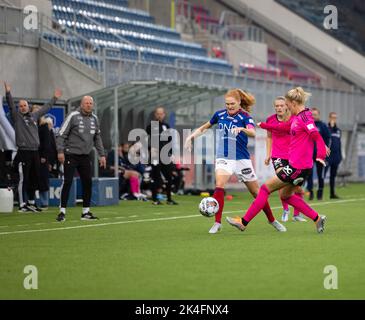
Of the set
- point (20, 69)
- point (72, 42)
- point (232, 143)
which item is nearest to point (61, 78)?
point (20, 69)

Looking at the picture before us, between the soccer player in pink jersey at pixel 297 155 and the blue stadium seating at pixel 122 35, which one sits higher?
the blue stadium seating at pixel 122 35

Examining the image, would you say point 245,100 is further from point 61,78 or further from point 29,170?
point 61,78

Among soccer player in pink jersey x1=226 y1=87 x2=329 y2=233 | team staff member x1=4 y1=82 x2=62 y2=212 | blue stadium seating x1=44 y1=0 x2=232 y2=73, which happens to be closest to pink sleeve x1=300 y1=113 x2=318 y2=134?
soccer player in pink jersey x1=226 y1=87 x2=329 y2=233

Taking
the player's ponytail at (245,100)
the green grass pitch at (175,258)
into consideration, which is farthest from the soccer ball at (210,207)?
the player's ponytail at (245,100)

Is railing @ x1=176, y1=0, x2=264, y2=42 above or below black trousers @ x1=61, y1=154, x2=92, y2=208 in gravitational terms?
above

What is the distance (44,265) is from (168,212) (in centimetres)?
946

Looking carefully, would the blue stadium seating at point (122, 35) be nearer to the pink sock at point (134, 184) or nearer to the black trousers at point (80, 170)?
the pink sock at point (134, 184)

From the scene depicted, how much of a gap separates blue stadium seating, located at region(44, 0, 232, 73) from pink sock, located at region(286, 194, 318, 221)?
13.8m

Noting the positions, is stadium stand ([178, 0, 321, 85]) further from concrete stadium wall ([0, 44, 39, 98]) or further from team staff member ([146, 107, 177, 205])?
team staff member ([146, 107, 177, 205])

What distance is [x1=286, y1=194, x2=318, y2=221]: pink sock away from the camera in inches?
581

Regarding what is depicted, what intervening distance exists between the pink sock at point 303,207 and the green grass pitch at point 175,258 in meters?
0.28

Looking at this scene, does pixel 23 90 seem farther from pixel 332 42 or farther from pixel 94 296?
pixel 332 42

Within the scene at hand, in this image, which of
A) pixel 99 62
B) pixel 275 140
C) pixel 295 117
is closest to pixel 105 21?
pixel 99 62

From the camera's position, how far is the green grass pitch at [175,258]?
925 cm
